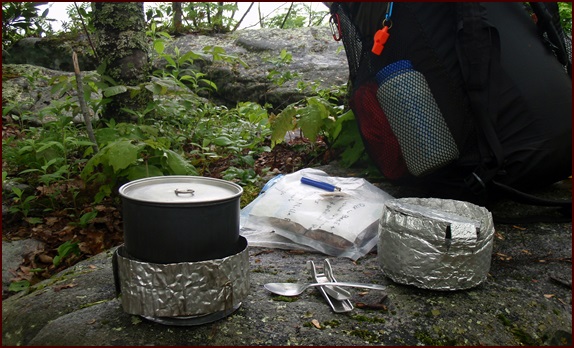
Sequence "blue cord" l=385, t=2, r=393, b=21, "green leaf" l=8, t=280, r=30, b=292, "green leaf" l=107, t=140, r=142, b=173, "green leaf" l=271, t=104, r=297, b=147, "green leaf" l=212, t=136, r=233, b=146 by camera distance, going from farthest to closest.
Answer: "green leaf" l=212, t=136, r=233, b=146
"green leaf" l=271, t=104, r=297, b=147
"green leaf" l=107, t=140, r=142, b=173
"blue cord" l=385, t=2, r=393, b=21
"green leaf" l=8, t=280, r=30, b=292

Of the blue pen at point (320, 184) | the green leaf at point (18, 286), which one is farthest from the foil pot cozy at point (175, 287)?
the blue pen at point (320, 184)

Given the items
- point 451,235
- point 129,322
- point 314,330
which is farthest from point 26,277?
point 451,235

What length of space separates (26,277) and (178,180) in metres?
1.10

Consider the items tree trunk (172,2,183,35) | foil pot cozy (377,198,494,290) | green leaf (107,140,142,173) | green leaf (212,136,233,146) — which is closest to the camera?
foil pot cozy (377,198,494,290)

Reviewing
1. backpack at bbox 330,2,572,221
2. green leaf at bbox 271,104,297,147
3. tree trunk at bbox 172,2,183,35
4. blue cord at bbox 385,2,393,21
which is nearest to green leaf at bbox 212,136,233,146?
green leaf at bbox 271,104,297,147

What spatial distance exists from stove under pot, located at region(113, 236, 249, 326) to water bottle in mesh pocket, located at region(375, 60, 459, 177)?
1226 mm

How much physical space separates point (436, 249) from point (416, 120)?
85 cm

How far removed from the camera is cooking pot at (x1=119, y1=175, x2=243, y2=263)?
53.0 inches

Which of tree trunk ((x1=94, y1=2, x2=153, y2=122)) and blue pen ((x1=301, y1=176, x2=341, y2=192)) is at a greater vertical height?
tree trunk ((x1=94, y1=2, x2=153, y2=122))

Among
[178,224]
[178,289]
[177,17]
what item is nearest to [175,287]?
[178,289]

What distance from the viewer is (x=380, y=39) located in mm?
2262

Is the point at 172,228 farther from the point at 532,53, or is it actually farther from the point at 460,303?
the point at 532,53

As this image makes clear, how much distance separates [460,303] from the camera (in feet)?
5.25

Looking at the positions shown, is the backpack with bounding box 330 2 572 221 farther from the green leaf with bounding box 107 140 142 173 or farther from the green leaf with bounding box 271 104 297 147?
the green leaf with bounding box 107 140 142 173
